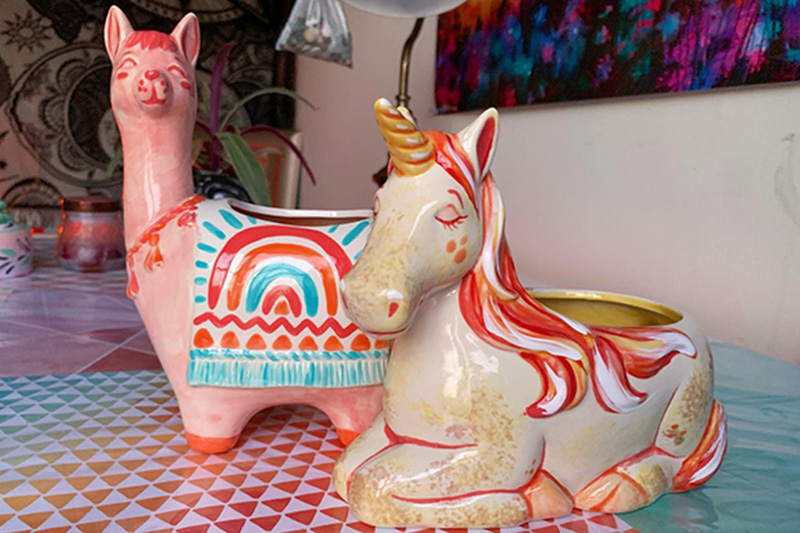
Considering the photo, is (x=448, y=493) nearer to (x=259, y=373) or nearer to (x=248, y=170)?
(x=259, y=373)

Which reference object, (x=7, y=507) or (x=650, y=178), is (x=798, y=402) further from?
(x=7, y=507)

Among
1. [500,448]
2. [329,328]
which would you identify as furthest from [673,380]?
[329,328]

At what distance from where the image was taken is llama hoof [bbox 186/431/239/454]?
0.56 meters

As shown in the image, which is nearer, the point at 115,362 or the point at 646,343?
the point at 646,343

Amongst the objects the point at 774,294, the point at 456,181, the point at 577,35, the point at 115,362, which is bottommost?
the point at 115,362

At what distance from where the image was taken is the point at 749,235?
92 cm

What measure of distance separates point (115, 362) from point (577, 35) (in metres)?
0.92

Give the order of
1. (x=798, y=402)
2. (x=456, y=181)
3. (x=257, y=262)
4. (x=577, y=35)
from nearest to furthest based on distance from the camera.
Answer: (x=456, y=181), (x=257, y=262), (x=798, y=402), (x=577, y=35)

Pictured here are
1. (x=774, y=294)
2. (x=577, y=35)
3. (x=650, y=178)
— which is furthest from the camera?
(x=577, y=35)

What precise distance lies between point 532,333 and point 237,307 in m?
0.24

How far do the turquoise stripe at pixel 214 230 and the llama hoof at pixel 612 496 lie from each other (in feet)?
1.12

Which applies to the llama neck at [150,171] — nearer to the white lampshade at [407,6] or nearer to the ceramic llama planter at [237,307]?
the ceramic llama planter at [237,307]

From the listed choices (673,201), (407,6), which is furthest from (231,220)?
(673,201)

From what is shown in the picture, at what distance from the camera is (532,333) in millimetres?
447
